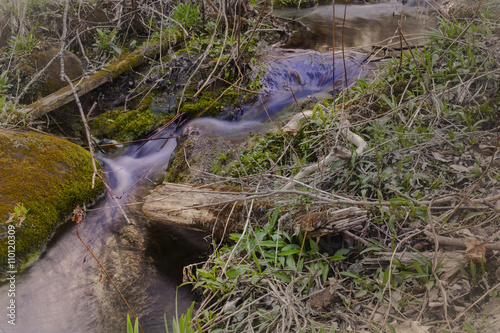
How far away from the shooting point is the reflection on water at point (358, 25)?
6.77m

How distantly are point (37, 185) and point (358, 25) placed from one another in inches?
312

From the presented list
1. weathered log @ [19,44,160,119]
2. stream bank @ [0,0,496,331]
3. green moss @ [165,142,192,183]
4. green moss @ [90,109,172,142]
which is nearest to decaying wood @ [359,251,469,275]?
stream bank @ [0,0,496,331]

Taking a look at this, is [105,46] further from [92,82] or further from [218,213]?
[218,213]

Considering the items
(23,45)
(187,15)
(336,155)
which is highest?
(187,15)

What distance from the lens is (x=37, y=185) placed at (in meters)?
3.62

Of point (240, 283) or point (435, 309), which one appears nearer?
point (435, 309)

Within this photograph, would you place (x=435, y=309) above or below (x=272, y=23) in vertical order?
below

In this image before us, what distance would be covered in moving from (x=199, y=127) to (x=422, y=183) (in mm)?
3251

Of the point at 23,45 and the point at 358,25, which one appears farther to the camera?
the point at 358,25

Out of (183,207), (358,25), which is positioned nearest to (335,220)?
(183,207)

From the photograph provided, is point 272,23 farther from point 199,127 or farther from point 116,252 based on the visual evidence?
point 116,252

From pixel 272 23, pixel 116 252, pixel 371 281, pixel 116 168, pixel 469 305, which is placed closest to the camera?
pixel 469 305

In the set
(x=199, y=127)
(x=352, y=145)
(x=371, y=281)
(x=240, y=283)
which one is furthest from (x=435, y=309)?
(x=199, y=127)

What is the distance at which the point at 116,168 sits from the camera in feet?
15.7
